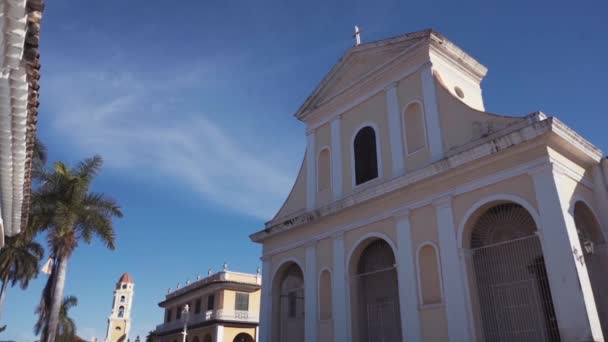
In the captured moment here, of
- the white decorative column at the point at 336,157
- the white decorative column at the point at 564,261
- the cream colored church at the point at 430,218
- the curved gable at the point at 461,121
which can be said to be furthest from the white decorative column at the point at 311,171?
the white decorative column at the point at 564,261

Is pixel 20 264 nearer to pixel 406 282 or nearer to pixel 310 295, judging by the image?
pixel 310 295

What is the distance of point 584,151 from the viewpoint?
11.4 meters

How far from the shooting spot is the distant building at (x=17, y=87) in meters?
4.58

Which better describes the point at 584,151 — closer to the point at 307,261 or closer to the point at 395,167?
the point at 395,167

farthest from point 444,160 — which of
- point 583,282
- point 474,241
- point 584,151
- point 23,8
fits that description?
point 23,8

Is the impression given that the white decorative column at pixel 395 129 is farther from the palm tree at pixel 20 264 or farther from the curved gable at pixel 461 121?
the palm tree at pixel 20 264

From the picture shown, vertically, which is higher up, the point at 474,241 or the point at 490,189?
the point at 490,189

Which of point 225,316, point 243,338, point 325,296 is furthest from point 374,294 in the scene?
point 243,338

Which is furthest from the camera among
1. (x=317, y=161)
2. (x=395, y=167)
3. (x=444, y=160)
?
(x=317, y=161)

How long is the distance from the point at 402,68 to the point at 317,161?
421cm

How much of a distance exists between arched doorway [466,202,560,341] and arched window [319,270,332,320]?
4.66 meters

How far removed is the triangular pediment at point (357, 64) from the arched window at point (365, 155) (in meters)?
1.79

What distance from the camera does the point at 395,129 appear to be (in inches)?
570

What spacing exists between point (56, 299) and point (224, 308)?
1707cm
